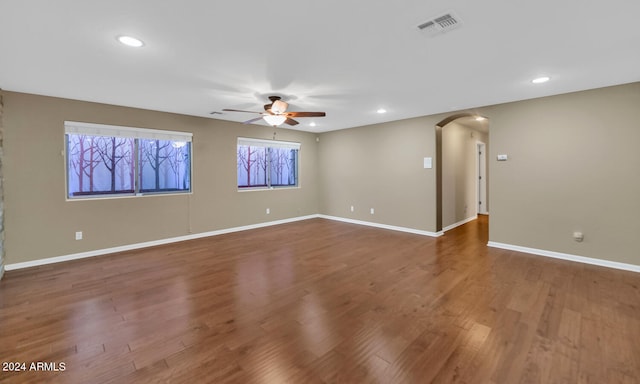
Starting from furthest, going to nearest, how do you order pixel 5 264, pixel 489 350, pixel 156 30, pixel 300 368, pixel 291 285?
pixel 5 264 → pixel 291 285 → pixel 156 30 → pixel 489 350 → pixel 300 368

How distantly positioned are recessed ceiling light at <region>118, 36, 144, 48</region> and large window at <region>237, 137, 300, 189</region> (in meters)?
3.61

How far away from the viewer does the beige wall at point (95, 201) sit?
3768 mm

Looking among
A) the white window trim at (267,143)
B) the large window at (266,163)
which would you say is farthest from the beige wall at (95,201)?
the large window at (266,163)

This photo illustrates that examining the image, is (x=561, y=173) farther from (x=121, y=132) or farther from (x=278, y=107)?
(x=121, y=132)

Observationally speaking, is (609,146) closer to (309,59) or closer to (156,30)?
(309,59)

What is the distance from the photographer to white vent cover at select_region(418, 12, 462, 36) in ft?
6.67

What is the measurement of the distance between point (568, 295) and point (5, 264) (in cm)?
695

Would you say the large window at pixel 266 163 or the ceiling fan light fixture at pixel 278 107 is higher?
the ceiling fan light fixture at pixel 278 107

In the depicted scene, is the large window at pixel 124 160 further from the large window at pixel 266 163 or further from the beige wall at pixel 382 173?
the beige wall at pixel 382 173

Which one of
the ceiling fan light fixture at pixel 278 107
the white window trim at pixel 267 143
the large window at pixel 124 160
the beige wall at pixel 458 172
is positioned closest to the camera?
the ceiling fan light fixture at pixel 278 107

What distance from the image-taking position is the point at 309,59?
108 inches

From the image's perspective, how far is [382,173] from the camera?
6.33 m

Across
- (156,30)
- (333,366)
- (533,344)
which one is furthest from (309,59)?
(533,344)

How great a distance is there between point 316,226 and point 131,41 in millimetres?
4952
